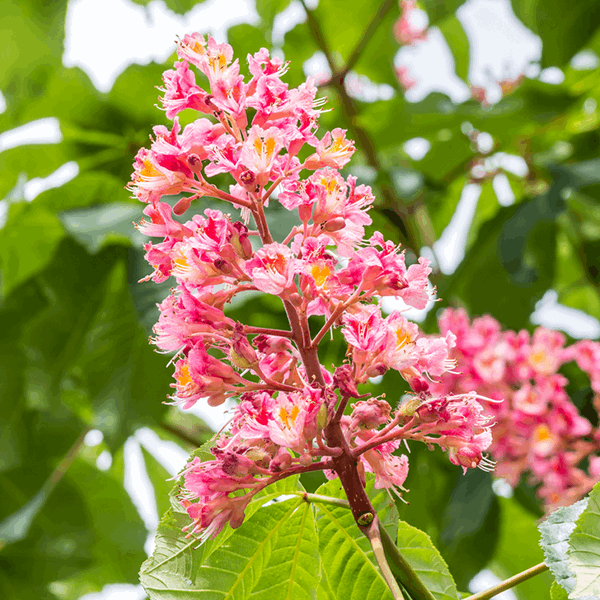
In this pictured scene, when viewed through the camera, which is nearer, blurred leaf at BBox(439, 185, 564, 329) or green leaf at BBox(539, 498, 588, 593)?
green leaf at BBox(539, 498, 588, 593)

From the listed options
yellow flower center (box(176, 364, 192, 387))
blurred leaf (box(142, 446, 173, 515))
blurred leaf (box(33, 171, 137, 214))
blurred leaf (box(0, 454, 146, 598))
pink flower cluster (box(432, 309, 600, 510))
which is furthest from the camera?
blurred leaf (box(142, 446, 173, 515))

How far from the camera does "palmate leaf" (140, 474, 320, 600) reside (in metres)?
0.78

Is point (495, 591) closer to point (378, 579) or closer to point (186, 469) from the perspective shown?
point (378, 579)

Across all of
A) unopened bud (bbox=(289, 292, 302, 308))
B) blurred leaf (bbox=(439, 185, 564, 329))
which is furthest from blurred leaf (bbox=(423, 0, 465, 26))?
unopened bud (bbox=(289, 292, 302, 308))

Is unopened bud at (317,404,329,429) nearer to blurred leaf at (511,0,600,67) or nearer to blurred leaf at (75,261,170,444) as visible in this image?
blurred leaf at (75,261,170,444)

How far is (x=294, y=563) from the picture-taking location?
0.84m

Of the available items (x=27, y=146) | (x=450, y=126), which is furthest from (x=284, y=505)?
(x=27, y=146)

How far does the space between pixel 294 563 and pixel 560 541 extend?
318 millimetres

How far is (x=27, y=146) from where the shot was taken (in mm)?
2238

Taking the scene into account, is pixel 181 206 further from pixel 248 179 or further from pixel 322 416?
pixel 322 416

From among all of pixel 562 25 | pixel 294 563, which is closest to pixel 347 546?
pixel 294 563

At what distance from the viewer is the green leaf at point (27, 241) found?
2.11 m

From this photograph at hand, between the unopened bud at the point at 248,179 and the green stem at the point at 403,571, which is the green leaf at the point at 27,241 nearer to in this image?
the unopened bud at the point at 248,179

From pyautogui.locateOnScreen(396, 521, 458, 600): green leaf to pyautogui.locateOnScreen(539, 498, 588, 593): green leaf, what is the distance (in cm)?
12
